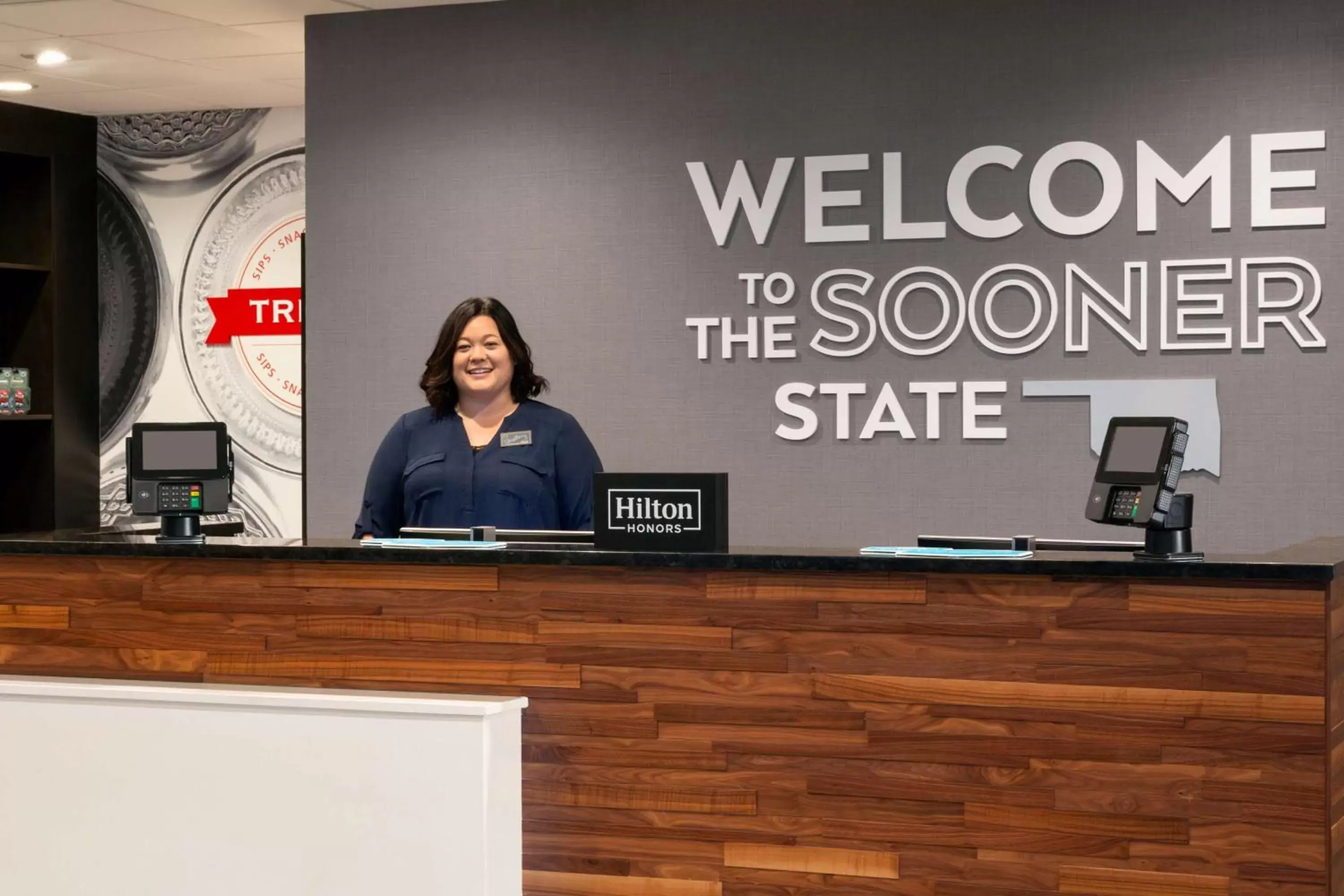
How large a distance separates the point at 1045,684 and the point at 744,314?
244cm

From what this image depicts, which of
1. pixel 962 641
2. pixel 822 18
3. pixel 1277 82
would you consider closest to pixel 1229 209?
pixel 1277 82

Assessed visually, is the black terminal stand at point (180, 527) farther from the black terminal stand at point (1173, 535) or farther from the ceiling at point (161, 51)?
the ceiling at point (161, 51)

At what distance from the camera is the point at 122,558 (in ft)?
11.8

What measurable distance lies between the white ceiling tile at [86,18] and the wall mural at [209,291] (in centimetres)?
160

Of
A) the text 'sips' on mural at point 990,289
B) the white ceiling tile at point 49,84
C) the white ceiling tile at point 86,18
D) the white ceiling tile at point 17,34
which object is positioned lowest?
the text 'sips' on mural at point 990,289

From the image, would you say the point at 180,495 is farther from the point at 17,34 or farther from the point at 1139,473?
the point at 17,34

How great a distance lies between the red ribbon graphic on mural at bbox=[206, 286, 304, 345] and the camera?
732 cm

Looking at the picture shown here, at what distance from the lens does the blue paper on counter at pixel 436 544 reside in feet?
11.0

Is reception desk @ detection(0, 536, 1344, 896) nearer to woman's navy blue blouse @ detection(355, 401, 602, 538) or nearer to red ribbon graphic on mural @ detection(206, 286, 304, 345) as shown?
woman's navy blue blouse @ detection(355, 401, 602, 538)

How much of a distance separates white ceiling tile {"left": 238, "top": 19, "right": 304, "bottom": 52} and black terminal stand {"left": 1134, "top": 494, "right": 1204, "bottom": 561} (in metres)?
3.87

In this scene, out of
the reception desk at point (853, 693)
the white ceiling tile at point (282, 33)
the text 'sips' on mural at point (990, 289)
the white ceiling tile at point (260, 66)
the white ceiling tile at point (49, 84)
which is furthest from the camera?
the white ceiling tile at point (49, 84)

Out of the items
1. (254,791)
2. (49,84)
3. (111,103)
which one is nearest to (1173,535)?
(254,791)

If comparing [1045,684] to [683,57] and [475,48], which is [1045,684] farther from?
[475,48]

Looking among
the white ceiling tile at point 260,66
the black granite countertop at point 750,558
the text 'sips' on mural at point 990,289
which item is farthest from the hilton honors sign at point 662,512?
the white ceiling tile at point 260,66
